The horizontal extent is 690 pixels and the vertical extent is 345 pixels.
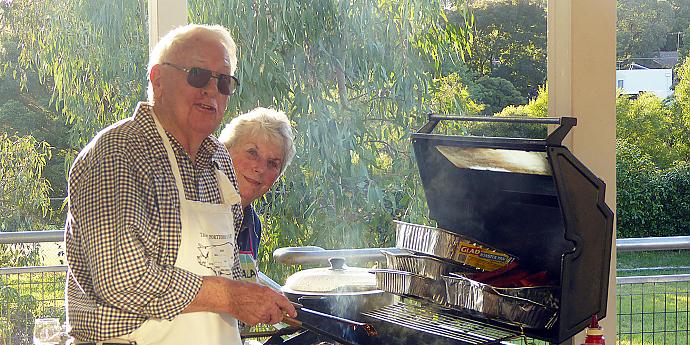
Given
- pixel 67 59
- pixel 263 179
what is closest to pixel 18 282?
→ pixel 67 59

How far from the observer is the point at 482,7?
3771 mm

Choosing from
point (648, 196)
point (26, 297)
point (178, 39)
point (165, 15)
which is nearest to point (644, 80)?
point (648, 196)

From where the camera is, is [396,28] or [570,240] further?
[396,28]

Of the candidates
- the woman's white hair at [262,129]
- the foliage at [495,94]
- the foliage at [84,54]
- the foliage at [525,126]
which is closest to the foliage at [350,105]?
the foliage at [495,94]

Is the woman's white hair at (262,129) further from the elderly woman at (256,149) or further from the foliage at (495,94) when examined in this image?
the foliage at (495,94)

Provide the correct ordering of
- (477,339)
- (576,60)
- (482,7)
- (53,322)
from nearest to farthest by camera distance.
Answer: (477,339), (53,322), (576,60), (482,7)

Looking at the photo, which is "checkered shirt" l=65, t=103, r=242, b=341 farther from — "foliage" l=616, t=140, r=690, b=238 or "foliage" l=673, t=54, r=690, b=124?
"foliage" l=673, t=54, r=690, b=124

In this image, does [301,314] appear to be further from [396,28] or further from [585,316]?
[396,28]

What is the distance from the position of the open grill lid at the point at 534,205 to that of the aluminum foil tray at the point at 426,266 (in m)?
0.19

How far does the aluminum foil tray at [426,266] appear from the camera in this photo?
270 centimetres

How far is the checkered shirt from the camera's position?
6.66 ft

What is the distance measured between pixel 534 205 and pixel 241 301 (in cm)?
103

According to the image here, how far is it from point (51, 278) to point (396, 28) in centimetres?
179

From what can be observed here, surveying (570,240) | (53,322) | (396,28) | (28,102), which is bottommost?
(53,322)
